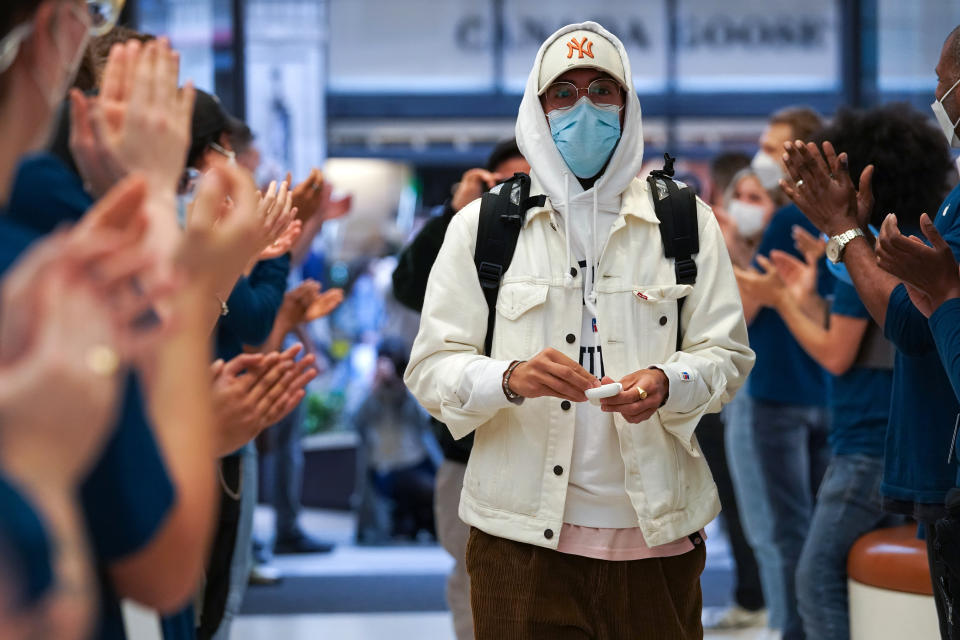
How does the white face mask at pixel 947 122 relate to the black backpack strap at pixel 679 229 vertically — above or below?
above

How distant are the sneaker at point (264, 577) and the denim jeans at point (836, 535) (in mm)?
2867

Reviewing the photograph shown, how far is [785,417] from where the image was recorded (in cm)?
394

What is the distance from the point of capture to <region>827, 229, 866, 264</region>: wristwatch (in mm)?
2543

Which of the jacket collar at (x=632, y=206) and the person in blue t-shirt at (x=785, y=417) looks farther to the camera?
the person in blue t-shirt at (x=785, y=417)

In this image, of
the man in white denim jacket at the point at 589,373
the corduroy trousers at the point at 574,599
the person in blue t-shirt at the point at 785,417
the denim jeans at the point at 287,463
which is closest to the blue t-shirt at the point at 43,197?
the man in white denim jacket at the point at 589,373

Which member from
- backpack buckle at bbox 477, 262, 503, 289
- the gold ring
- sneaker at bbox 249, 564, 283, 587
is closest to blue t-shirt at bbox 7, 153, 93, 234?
the gold ring

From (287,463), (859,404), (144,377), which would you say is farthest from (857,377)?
(287,463)

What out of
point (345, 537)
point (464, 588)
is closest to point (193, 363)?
point (464, 588)

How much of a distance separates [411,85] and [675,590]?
7.06 metres

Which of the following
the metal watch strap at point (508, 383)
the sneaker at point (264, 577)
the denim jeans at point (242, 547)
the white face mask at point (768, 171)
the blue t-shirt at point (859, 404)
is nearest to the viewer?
the metal watch strap at point (508, 383)

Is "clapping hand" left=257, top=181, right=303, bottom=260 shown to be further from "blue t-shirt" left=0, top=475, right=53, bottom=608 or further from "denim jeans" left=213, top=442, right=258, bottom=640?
"blue t-shirt" left=0, top=475, right=53, bottom=608

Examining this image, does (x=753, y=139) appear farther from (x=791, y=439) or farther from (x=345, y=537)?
(x=791, y=439)

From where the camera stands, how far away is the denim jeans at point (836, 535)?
311 cm

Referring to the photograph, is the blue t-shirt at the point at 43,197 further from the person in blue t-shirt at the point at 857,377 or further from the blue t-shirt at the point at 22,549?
the person in blue t-shirt at the point at 857,377
